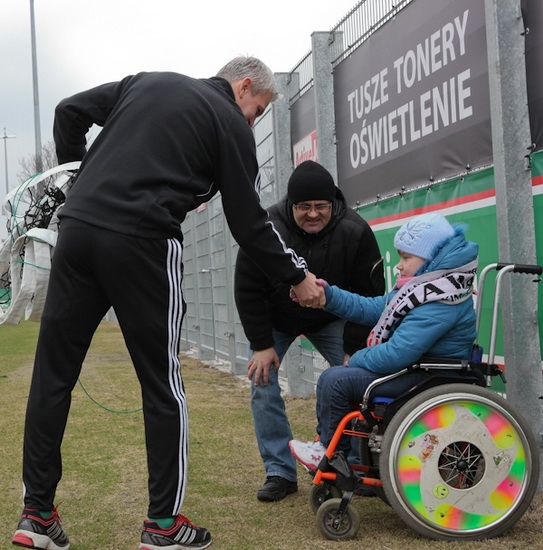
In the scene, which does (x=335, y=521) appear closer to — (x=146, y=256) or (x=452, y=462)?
(x=452, y=462)

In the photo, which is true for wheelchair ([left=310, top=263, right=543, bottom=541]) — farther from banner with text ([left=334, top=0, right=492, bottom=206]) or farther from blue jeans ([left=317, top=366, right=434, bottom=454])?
banner with text ([left=334, top=0, right=492, bottom=206])

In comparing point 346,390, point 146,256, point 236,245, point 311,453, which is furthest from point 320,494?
point 236,245

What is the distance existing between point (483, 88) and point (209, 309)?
30.9ft

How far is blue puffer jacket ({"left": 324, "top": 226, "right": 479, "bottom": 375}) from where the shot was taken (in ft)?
11.6

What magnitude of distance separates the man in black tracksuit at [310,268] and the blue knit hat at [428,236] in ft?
2.36

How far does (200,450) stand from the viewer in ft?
19.1

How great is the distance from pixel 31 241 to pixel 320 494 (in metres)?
1.79

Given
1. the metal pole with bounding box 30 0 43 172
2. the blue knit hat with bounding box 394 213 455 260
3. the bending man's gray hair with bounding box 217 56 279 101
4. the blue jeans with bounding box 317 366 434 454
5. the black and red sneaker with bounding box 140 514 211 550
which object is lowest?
the black and red sneaker with bounding box 140 514 211 550

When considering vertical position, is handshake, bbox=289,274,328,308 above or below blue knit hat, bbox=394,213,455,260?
below

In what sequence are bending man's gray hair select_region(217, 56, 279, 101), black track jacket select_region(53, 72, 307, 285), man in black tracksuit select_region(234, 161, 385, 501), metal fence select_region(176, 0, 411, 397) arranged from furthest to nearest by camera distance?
1. metal fence select_region(176, 0, 411, 397)
2. man in black tracksuit select_region(234, 161, 385, 501)
3. bending man's gray hair select_region(217, 56, 279, 101)
4. black track jacket select_region(53, 72, 307, 285)

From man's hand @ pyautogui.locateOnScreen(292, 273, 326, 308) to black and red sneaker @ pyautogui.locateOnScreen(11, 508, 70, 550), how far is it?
1282mm

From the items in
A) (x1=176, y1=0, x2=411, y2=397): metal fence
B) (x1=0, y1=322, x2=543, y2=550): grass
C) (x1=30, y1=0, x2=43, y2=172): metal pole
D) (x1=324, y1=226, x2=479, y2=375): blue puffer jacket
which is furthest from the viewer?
(x1=30, y1=0, x2=43, y2=172): metal pole

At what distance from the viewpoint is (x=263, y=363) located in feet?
14.7

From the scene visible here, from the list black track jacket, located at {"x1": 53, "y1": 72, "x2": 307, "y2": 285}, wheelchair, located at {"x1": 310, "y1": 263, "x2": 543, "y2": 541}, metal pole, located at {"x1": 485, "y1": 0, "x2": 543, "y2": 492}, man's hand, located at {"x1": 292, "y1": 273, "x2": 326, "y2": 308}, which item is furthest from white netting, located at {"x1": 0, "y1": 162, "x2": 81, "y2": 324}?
metal pole, located at {"x1": 485, "y1": 0, "x2": 543, "y2": 492}
